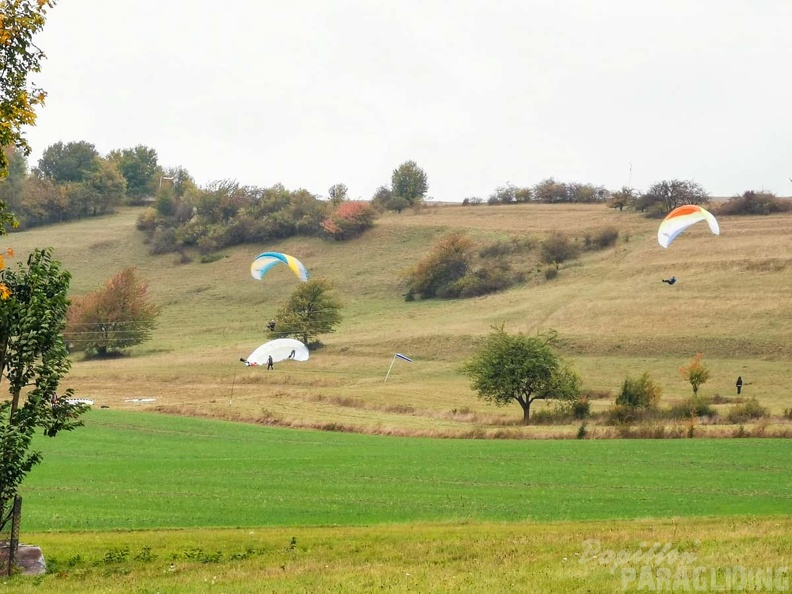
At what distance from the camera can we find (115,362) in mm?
85875

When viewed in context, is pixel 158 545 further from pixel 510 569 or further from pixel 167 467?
pixel 167 467

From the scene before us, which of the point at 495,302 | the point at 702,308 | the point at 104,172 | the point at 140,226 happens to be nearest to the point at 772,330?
the point at 702,308

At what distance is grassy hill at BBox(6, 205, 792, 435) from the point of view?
6169cm

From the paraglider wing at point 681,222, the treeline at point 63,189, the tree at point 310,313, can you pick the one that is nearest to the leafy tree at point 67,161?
the treeline at point 63,189

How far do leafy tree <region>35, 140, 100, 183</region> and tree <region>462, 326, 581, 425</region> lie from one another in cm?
14852

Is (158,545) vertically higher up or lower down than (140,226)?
lower down

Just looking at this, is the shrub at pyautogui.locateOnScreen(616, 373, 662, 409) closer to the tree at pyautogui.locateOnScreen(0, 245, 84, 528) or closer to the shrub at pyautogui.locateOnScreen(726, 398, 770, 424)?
the shrub at pyautogui.locateOnScreen(726, 398, 770, 424)

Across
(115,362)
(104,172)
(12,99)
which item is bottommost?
(115,362)

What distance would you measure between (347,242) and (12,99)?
11798cm

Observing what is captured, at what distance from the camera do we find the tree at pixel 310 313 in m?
89.5

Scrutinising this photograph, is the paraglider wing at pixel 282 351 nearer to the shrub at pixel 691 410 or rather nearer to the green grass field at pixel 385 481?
the green grass field at pixel 385 481

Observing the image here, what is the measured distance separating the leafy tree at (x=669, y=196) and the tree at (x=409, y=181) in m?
50.0

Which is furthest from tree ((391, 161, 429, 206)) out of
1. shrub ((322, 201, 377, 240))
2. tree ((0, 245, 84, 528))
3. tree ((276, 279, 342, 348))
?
tree ((0, 245, 84, 528))

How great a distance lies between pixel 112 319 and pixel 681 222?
2220 inches
